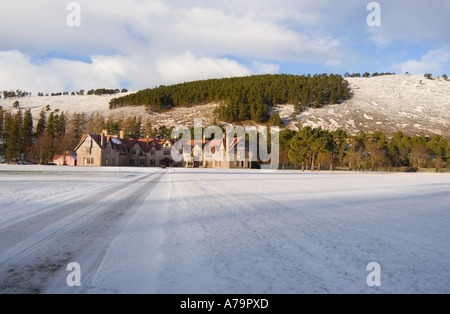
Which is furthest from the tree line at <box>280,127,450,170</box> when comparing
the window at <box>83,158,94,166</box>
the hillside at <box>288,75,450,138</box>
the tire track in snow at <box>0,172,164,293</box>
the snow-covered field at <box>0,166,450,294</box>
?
the tire track in snow at <box>0,172,164,293</box>

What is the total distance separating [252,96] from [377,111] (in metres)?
60.3

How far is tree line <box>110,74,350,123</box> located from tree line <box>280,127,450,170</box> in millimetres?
60874

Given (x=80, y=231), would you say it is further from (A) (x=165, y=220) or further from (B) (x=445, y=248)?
(B) (x=445, y=248)

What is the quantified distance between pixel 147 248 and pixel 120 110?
608ft

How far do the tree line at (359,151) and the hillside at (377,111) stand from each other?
29808 mm

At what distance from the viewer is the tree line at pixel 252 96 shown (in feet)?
467

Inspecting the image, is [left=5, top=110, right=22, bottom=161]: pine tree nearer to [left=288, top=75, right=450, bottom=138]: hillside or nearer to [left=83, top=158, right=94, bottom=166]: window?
[left=83, top=158, right=94, bottom=166]: window

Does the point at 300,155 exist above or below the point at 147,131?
below

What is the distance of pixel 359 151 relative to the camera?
79188mm

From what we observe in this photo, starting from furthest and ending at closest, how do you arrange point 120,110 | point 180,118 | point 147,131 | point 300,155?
point 120,110 → point 180,118 → point 147,131 → point 300,155

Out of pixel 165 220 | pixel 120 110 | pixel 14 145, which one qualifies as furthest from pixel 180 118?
pixel 165 220

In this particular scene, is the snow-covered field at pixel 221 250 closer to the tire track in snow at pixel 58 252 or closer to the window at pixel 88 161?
the tire track in snow at pixel 58 252

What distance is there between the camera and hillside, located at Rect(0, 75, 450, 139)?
124 metres

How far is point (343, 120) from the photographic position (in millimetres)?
130500
